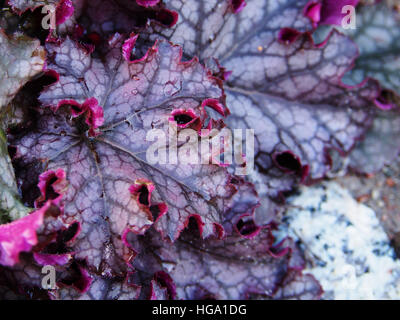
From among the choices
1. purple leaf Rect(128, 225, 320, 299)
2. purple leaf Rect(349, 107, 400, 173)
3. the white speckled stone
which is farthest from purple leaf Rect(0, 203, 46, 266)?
purple leaf Rect(349, 107, 400, 173)

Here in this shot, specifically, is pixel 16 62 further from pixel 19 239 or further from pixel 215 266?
pixel 215 266

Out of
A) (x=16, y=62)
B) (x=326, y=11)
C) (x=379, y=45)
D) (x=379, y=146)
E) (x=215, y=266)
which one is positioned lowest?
(x=215, y=266)

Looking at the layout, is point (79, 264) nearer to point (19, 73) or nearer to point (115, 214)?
point (115, 214)

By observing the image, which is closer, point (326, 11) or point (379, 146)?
point (326, 11)

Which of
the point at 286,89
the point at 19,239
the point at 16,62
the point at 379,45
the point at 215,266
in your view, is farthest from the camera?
the point at 379,45

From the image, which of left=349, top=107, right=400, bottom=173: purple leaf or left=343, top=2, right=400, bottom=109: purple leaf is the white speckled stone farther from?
left=343, top=2, right=400, bottom=109: purple leaf

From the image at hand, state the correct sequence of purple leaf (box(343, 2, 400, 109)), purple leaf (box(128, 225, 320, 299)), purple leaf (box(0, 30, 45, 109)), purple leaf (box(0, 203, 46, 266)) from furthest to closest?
purple leaf (box(343, 2, 400, 109)) < purple leaf (box(128, 225, 320, 299)) < purple leaf (box(0, 30, 45, 109)) < purple leaf (box(0, 203, 46, 266))

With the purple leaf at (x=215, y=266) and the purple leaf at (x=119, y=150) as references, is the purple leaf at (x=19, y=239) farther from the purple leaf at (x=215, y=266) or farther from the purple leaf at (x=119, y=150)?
the purple leaf at (x=215, y=266)

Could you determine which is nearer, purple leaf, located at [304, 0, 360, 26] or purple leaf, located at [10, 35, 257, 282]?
purple leaf, located at [10, 35, 257, 282]

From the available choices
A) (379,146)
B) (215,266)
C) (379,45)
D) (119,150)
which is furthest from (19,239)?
(379,45)

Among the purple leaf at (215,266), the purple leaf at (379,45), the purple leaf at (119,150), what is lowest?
the purple leaf at (215,266)

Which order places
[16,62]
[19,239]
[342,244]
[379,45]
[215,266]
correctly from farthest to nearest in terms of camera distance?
[379,45] → [342,244] → [215,266] → [16,62] → [19,239]

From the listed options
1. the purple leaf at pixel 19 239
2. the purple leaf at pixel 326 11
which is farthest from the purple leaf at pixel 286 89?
the purple leaf at pixel 19 239
